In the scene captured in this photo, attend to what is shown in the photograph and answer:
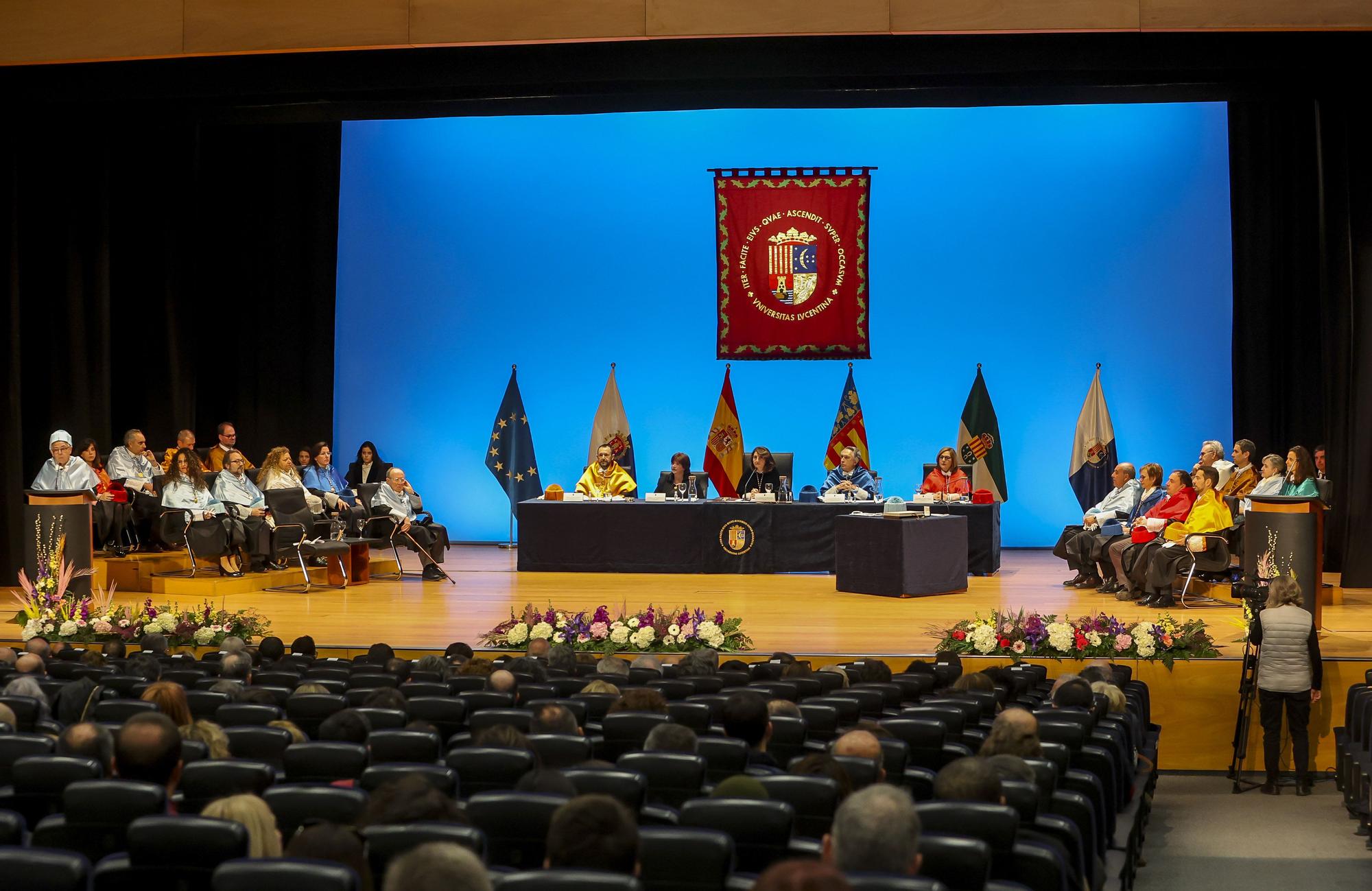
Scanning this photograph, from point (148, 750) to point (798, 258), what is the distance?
11.3m

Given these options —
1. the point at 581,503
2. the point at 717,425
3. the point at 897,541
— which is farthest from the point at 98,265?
the point at 897,541

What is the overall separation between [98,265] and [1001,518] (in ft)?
31.4

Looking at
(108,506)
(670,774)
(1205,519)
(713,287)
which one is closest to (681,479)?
(713,287)

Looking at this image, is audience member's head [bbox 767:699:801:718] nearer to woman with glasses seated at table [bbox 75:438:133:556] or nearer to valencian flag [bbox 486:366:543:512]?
woman with glasses seated at table [bbox 75:438:133:556]

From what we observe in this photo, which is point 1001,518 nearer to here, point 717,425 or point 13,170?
point 717,425

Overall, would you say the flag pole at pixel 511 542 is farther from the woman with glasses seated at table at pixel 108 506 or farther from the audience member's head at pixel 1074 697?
the audience member's head at pixel 1074 697

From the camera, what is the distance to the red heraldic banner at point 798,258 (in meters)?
14.1

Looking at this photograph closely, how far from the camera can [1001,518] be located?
14.7 meters

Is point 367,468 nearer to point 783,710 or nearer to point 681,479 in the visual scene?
point 681,479

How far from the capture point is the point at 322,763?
3.62 metres

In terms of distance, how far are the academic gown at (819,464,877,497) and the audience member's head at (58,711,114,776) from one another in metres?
8.98

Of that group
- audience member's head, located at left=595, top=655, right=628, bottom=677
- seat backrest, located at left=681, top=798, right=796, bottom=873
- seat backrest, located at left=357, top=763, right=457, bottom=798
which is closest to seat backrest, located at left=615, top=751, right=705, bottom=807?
seat backrest, located at left=357, top=763, right=457, bottom=798

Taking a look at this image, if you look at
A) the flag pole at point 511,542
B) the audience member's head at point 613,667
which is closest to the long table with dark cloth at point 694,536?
the flag pole at point 511,542

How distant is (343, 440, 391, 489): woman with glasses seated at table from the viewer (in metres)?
14.5
